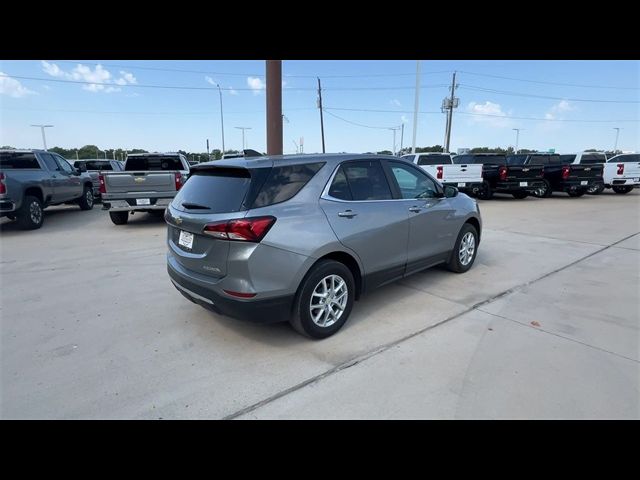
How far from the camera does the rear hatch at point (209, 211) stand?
2916 mm

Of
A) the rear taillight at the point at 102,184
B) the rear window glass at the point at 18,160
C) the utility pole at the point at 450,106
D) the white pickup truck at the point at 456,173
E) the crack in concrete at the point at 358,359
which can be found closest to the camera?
the crack in concrete at the point at 358,359

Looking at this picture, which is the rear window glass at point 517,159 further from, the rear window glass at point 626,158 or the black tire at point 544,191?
the rear window glass at point 626,158

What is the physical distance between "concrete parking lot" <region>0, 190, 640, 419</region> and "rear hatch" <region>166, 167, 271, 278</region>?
837 mm

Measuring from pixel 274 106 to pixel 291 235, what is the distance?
7.76 m

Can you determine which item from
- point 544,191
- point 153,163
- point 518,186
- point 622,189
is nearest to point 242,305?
point 153,163

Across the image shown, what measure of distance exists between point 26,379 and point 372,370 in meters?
2.75

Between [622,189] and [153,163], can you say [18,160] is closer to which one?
[153,163]

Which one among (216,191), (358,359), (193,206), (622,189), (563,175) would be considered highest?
(563,175)

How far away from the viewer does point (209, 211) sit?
9.93ft

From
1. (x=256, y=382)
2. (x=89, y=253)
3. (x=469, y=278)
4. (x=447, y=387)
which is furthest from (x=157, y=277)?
(x=469, y=278)

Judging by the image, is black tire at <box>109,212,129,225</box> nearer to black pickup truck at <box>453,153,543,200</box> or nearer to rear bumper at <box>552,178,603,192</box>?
black pickup truck at <box>453,153,543,200</box>

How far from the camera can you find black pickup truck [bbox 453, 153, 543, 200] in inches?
579

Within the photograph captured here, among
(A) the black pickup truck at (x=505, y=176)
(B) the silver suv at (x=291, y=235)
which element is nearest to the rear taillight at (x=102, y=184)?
(B) the silver suv at (x=291, y=235)

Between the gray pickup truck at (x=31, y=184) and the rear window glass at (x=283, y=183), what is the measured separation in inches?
321
